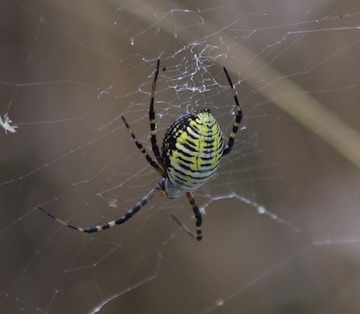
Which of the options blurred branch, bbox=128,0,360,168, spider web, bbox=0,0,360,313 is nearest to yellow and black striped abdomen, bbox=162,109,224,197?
spider web, bbox=0,0,360,313

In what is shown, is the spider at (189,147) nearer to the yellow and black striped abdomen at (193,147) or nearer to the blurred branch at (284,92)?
the yellow and black striped abdomen at (193,147)

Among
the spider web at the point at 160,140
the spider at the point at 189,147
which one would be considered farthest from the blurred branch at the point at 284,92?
the spider at the point at 189,147

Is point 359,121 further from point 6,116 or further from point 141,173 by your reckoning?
point 6,116

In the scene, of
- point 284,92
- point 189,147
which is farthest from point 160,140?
point 189,147

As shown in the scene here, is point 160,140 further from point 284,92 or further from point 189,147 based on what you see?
point 189,147

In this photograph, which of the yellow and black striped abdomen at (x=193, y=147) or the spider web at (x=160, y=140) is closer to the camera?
the yellow and black striped abdomen at (x=193, y=147)

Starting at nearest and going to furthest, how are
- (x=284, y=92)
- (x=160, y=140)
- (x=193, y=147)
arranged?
(x=193, y=147) < (x=160, y=140) < (x=284, y=92)
